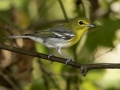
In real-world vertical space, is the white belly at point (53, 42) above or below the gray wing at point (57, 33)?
below

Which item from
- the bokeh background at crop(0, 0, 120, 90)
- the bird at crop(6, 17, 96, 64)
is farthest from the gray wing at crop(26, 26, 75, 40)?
the bokeh background at crop(0, 0, 120, 90)

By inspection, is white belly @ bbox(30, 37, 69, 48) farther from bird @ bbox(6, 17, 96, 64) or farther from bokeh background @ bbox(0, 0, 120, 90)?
bokeh background @ bbox(0, 0, 120, 90)

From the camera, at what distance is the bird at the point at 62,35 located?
102 inches

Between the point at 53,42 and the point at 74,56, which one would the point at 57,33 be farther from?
the point at 74,56

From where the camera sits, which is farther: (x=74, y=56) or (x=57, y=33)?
(x=74, y=56)

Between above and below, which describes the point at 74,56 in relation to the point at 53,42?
above

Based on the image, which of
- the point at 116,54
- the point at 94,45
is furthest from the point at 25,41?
the point at 116,54

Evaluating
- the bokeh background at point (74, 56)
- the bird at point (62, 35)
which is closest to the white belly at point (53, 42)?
the bird at point (62, 35)

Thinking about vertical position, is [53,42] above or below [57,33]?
below

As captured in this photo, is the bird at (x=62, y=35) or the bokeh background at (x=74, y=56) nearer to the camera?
the bird at (x=62, y=35)

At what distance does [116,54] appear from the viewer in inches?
186

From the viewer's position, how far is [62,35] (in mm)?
2689

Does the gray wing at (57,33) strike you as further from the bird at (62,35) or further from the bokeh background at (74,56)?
the bokeh background at (74,56)

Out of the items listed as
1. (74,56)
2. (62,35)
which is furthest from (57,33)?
(74,56)
